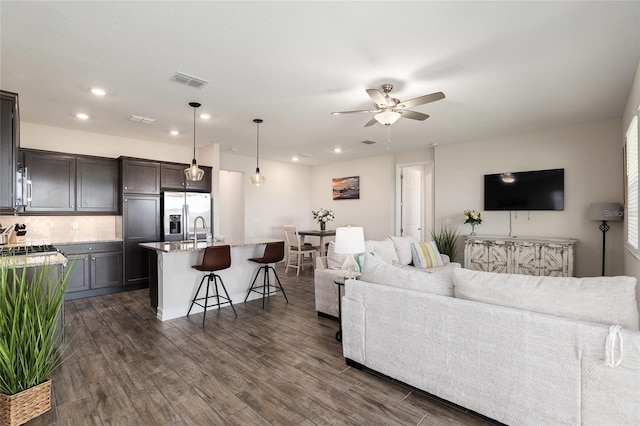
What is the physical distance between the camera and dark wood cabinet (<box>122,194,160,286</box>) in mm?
5387

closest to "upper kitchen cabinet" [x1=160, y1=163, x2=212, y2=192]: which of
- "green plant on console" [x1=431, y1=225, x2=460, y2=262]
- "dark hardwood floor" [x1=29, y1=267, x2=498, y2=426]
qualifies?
"dark hardwood floor" [x1=29, y1=267, x2=498, y2=426]

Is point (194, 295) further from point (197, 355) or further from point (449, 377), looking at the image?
point (449, 377)

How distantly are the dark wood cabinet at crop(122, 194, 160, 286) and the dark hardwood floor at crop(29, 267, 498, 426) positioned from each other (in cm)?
162

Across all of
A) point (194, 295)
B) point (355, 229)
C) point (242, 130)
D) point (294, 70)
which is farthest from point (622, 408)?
point (242, 130)

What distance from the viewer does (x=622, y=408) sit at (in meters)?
1.50

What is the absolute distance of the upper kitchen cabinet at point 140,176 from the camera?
5.42 metres

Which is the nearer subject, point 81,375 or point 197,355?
point 81,375

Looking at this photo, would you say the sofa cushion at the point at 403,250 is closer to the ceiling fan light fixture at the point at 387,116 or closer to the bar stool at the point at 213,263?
the ceiling fan light fixture at the point at 387,116

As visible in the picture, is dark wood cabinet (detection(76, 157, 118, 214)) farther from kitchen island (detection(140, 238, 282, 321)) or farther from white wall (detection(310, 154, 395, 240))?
white wall (detection(310, 154, 395, 240))

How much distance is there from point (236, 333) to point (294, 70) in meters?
2.88

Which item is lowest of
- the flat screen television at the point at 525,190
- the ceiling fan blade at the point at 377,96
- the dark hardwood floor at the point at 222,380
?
the dark hardwood floor at the point at 222,380

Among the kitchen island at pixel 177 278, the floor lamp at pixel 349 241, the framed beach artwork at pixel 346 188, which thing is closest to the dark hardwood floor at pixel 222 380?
the kitchen island at pixel 177 278

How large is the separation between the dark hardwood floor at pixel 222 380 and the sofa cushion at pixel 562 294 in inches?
32.4

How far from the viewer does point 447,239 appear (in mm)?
6180
